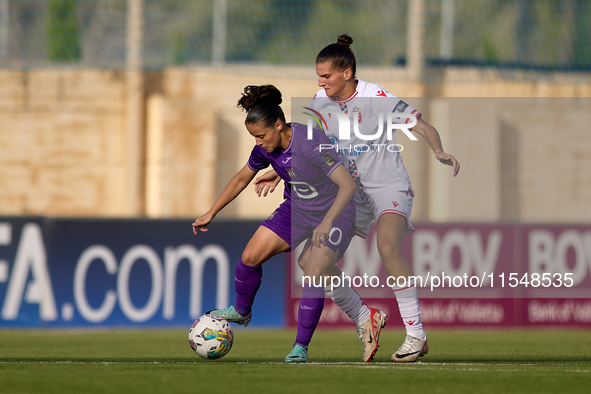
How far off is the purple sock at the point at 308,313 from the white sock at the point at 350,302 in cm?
18

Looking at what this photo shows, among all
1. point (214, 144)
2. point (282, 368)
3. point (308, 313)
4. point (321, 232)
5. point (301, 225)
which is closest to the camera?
point (282, 368)

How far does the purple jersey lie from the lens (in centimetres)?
498

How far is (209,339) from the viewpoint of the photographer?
16.9 ft

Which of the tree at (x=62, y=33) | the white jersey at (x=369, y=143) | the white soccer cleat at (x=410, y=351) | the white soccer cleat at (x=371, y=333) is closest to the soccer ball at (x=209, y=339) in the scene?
the white soccer cleat at (x=371, y=333)

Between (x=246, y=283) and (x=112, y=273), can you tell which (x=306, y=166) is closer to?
(x=246, y=283)

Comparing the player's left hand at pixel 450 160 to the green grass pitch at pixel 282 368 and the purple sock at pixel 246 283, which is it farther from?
the purple sock at pixel 246 283

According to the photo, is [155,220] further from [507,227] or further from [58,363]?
[58,363]

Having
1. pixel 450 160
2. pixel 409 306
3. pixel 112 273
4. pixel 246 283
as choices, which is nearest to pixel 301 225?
pixel 246 283

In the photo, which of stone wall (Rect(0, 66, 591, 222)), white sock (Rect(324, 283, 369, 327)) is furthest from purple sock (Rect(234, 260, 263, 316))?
stone wall (Rect(0, 66, 591, 222))

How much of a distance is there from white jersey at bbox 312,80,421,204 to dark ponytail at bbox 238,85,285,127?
→ 56 centimetres

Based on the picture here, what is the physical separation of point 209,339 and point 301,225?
→ 2.87 ft

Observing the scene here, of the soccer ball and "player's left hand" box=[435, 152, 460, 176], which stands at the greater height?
"player's left hand" box=[435, 152, 460, 176]

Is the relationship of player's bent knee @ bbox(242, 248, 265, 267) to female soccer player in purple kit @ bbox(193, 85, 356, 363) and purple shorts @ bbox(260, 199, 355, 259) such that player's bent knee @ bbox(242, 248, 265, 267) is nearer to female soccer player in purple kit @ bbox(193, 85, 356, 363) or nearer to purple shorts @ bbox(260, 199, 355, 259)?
female soccer player in purple kit @ bbox(193, 85, 356, 363)

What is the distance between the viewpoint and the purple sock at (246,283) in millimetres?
5246
